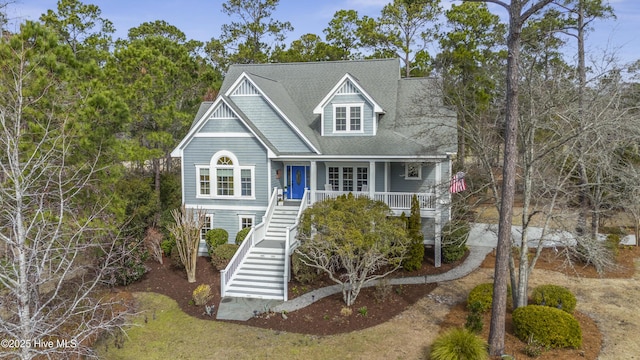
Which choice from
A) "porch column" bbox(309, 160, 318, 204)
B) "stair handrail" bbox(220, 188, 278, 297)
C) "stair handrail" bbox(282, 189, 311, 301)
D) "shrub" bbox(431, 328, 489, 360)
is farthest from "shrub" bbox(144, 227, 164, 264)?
"shrub" bbox(431, 328, 489, 360)

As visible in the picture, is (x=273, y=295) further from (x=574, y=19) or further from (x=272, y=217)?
(x=574, y=19)

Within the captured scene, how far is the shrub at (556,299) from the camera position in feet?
41.8

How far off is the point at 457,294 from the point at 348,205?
5.18m

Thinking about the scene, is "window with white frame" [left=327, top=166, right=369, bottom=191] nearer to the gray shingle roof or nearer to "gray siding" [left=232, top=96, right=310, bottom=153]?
the gray shingle roof

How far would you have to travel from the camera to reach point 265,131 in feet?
67.1

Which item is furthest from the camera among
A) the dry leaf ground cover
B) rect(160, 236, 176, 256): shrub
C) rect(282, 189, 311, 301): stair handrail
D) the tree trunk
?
rect(160, 236, 176, 256): shrub

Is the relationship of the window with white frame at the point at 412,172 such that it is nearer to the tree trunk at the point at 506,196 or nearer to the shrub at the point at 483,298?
the shrub at the point at 483,298

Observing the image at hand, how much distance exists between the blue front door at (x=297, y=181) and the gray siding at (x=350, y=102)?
2.23 metres

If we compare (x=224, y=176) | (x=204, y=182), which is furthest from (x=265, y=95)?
(x=204, y=182)

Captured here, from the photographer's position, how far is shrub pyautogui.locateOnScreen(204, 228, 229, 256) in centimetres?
1932

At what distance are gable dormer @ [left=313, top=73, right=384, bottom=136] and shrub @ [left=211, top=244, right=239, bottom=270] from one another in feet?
23.6

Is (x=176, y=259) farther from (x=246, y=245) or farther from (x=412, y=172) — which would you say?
(x=412, y=172)

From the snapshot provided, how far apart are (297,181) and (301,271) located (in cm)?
583

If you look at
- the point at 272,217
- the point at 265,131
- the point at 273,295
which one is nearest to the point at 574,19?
the point at 265,131
